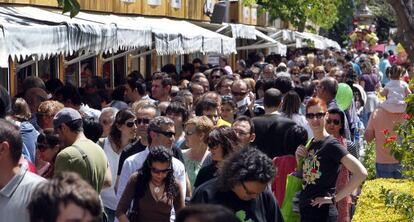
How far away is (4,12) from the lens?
12703 mm

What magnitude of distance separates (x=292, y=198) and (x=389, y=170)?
4.91 metres

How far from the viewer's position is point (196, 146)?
902cm

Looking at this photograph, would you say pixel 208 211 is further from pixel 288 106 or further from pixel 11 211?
pixel 288 106

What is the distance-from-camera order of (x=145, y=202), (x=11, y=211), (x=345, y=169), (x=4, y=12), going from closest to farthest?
(x=11, y=211) → (x=145, y=202) → (x=345, y=169) → (x=4, y=12)

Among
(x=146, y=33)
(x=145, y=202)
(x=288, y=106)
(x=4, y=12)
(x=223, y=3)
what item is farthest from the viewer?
(x=223, y=3)

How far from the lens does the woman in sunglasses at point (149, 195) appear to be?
7.56m

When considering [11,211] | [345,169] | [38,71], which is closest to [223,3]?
[38,71]

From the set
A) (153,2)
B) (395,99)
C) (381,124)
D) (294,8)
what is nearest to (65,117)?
(381,124)

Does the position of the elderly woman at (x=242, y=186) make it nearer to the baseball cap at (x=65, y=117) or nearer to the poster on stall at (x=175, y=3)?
the baseball cap at (x=65, y=117)

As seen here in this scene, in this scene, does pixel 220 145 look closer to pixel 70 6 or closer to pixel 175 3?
pixel 70 6

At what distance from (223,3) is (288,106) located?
1729 centimetres

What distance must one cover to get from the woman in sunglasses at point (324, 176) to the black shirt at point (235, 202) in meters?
2.36

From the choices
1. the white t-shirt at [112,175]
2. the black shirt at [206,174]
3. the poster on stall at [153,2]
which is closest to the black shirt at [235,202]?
the black shirt at [206,174]

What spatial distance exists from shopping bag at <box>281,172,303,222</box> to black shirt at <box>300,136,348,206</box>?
0.10 m
